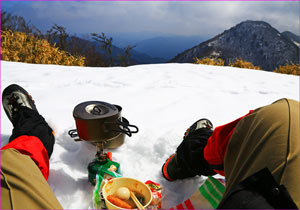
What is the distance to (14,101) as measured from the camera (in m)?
1.67

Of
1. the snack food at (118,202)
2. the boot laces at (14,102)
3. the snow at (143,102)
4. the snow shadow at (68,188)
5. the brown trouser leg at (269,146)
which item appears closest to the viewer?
the brown trouser leg at (269,146)

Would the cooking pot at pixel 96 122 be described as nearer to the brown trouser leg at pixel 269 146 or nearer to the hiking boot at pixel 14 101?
the brown trouser leg at pixel 269 146

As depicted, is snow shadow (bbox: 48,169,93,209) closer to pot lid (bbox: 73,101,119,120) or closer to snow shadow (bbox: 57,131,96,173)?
snow shadow (bbox: 57,131,96,173)

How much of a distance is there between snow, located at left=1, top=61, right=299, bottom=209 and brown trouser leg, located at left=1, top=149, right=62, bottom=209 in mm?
442

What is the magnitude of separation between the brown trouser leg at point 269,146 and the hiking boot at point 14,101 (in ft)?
4.92

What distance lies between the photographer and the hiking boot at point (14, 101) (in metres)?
1.64

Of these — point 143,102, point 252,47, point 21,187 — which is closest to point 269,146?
point 21,187

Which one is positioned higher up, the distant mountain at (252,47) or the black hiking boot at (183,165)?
the distant mountain at (252,47)

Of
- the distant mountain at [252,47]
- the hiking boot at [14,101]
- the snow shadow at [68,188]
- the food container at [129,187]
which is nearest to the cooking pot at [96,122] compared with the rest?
the food container at [129,187]

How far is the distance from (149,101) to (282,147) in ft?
6.12

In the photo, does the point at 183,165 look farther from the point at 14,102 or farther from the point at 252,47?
the point at 252,47

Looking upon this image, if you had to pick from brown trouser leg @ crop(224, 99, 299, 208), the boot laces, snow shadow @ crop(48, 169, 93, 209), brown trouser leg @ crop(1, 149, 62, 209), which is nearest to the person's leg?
brown trouser leg @ crop(1, 149, 62, 209)

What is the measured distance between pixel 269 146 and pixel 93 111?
2.64ft

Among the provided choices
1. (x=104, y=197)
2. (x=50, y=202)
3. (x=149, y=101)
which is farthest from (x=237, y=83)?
(x=50, y=202)
